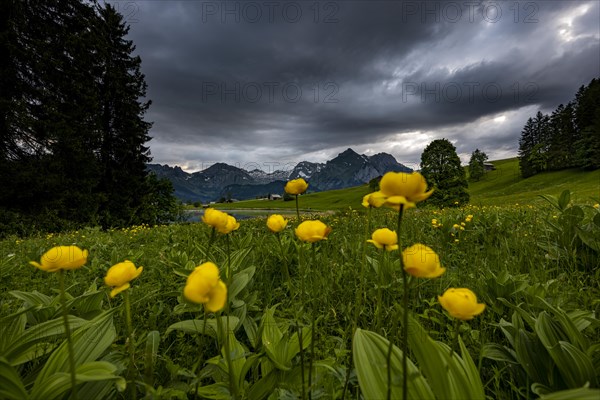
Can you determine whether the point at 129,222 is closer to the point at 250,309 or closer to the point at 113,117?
the point at 113,117

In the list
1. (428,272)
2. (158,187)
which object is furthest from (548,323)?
(158,187)

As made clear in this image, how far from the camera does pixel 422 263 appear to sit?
33.7 inches

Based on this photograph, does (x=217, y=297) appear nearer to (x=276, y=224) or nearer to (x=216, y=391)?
(x=216, y=391)

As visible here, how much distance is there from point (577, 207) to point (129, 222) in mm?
19488

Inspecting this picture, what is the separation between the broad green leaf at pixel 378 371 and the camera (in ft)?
3.12

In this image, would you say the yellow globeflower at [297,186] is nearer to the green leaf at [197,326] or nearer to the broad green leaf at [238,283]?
the broad green leaf at [238,283]

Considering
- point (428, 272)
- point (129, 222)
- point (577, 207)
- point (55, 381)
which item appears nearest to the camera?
point (428, 272)

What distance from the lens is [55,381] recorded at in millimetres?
985

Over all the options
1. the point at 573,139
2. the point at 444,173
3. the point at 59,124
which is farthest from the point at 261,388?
the point at 573,139

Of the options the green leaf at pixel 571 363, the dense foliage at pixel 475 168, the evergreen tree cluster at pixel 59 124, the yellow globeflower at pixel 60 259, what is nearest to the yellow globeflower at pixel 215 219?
the yellow globeflower at pixel 60 259

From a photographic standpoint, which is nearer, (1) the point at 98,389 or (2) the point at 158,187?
(1) the point at 98,389

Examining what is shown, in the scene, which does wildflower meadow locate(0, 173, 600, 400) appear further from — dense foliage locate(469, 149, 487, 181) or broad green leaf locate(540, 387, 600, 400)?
dense foliage locate(469, 149, 487, 181)

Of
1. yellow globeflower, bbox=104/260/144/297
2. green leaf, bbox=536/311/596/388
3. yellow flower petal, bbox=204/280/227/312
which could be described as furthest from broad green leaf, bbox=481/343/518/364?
yellow globeflower, bbox=104/260/144/297

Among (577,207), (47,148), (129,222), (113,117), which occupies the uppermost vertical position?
(113,117)
